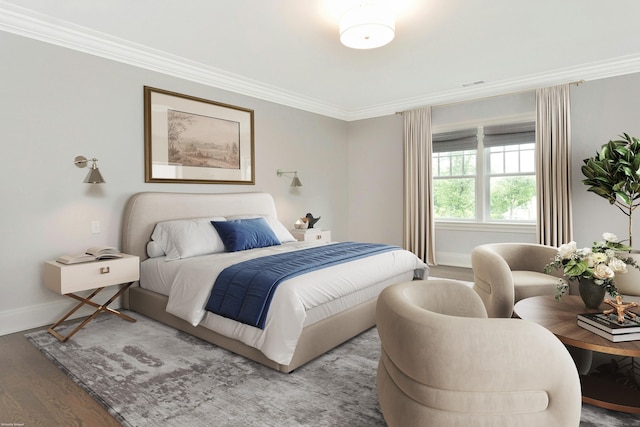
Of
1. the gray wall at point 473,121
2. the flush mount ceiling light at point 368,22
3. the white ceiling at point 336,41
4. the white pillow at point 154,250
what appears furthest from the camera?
the gray wall at point 473,121

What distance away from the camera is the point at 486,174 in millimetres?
5648

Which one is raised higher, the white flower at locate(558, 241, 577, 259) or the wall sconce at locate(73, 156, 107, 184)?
the wall sconce at locate(73, 156, 107, 184)

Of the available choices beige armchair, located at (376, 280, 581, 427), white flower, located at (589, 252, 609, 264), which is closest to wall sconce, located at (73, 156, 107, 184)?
beige armchair, located at (376, 280, 581, 427)

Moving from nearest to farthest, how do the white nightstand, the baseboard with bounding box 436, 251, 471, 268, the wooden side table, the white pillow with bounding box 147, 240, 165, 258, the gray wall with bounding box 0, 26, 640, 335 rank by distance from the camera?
the wooden side table, the gray wall with bounding box 0, 26, 640, 335, the white pillow with bounding box 147, 240, 165, 258, the white nightstand, the baseboard with bounding box 436, 251, 471, 268

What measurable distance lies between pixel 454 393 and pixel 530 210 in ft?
15.4

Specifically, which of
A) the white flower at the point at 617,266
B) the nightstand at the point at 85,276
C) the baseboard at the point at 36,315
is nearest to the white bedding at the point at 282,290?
the nightstand at the point at 85,276

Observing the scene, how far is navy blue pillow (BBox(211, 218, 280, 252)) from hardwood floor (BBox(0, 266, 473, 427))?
1.72m

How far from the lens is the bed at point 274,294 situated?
2387 mm

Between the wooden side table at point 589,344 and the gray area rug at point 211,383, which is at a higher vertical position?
the wooden side table at point 589,344

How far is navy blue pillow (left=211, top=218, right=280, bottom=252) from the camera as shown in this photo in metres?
3.79

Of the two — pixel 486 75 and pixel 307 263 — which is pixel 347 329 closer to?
pixel 307 263

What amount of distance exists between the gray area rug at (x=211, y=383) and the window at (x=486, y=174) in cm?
353

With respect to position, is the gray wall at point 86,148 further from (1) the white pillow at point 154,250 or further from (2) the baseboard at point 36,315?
(1) the white pillow at point 154,250

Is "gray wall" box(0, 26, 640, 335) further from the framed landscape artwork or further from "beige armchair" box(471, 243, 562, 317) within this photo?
"beige armchair" box(471, 243, 562, 317)
